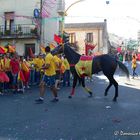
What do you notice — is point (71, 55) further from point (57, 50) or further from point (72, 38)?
point (72, 38)

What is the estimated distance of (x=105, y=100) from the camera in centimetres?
1276

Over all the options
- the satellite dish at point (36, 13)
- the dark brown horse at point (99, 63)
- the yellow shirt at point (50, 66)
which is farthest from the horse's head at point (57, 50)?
the satellite dish at point (36, 13)

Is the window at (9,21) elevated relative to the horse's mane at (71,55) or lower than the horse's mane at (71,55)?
elevated

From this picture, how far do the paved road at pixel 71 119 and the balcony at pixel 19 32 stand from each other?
886 inches

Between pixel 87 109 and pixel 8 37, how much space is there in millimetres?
27026

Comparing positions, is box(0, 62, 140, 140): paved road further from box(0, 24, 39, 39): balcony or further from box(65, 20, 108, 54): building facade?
box(65, 20, 108, 54): building facade

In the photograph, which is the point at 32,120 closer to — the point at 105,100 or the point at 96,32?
the point at 105,100

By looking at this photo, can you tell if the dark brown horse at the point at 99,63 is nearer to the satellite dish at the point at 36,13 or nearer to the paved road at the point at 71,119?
the paved road at the point at 71,119

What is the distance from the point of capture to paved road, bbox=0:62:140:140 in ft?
25.1

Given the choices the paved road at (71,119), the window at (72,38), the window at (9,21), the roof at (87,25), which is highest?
the roof at (87,25)

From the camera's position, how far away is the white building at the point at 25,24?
1395 inches

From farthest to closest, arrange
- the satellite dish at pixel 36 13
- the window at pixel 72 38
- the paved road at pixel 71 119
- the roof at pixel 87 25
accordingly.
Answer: the roof at pixel 87 25 → the window at pixel 72 38 → the satellite dish at pixel 36 13 → the paved road at pixel 71 119

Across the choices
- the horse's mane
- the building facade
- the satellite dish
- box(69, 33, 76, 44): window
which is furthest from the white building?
the building facade

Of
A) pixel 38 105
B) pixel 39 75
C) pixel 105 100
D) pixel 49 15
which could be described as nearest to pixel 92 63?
pixel 105 100
